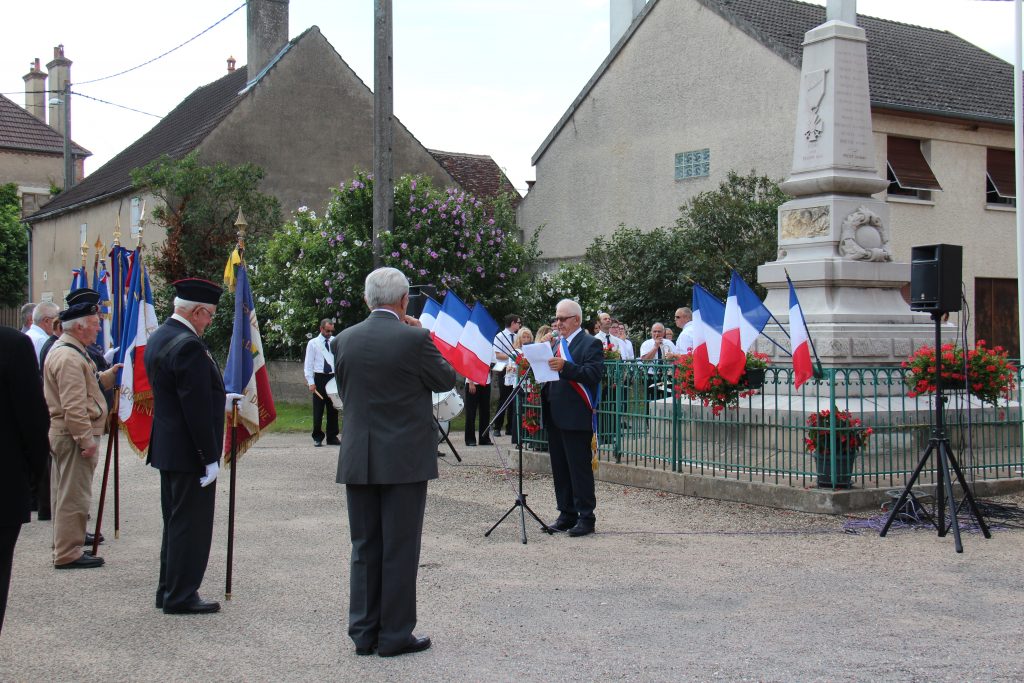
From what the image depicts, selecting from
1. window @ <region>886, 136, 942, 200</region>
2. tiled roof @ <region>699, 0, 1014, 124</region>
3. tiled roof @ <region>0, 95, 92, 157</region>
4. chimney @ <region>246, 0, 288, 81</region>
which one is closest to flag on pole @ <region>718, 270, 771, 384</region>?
tiled roof @ <region>699, 0, 1014, 124</region>

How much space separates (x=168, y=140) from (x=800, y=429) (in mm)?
29180

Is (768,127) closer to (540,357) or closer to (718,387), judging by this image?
(718,387)

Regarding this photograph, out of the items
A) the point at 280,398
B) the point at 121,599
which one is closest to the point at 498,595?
the point at 121,599

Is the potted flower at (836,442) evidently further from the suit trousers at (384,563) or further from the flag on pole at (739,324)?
the suit trousers at (384,563)

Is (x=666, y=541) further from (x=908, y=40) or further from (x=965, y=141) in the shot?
(x=908, y=40)

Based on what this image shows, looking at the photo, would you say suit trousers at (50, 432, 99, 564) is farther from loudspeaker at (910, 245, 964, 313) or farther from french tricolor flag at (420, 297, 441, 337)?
loudspeaker at (910, 245, 964, 313)

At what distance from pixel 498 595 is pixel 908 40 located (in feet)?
85.4

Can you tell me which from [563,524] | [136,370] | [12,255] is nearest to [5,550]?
[136,370]

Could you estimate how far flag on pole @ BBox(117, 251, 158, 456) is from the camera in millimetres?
8352

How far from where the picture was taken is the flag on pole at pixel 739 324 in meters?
9.52

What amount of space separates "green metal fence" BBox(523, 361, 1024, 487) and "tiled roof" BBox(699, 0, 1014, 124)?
13284 millimetres

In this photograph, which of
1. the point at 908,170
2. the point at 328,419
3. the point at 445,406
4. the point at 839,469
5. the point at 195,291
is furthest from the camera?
the point at 908,170

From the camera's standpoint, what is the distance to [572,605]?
657 centimetres

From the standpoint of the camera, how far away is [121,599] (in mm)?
6734
